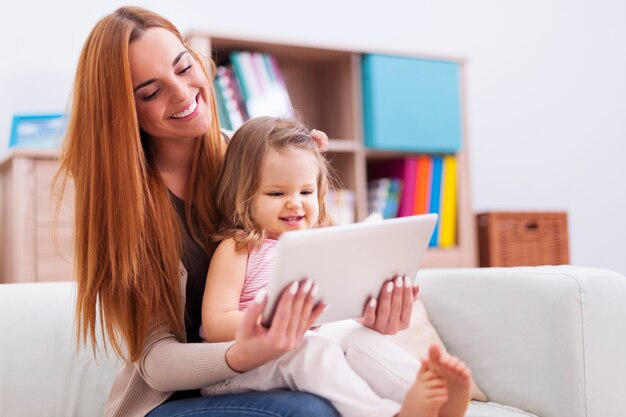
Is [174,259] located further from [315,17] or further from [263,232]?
[315,17]

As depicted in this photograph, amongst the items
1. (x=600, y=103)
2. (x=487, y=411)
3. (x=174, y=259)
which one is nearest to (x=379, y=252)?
(x=174, y=259)

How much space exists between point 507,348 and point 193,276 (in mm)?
640

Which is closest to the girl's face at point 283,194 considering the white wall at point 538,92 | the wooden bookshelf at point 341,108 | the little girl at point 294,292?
the little girl at point 294,292

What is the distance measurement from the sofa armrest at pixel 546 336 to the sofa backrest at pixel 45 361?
76 cm

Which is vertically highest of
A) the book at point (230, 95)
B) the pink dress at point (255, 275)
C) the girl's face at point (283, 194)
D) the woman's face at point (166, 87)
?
the book at point (230, 95)

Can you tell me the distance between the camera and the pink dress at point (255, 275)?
1149mm

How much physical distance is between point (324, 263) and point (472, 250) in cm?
212

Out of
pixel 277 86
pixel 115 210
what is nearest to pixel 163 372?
pixel 115 210

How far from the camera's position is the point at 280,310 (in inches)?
35.8

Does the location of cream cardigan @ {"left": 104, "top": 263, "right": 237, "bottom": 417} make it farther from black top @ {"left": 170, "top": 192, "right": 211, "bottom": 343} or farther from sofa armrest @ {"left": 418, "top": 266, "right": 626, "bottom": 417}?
sofa armrest @ {"left": 418, "top": 266, "right": 626, "bottom": 417}

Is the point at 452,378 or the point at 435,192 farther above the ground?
the point at 435,192

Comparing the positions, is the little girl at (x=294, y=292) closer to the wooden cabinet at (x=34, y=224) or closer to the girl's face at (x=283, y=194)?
the girl's face at (x=283, y=194)

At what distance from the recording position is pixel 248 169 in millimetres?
1206

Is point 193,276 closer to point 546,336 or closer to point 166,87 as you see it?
point 166,87
